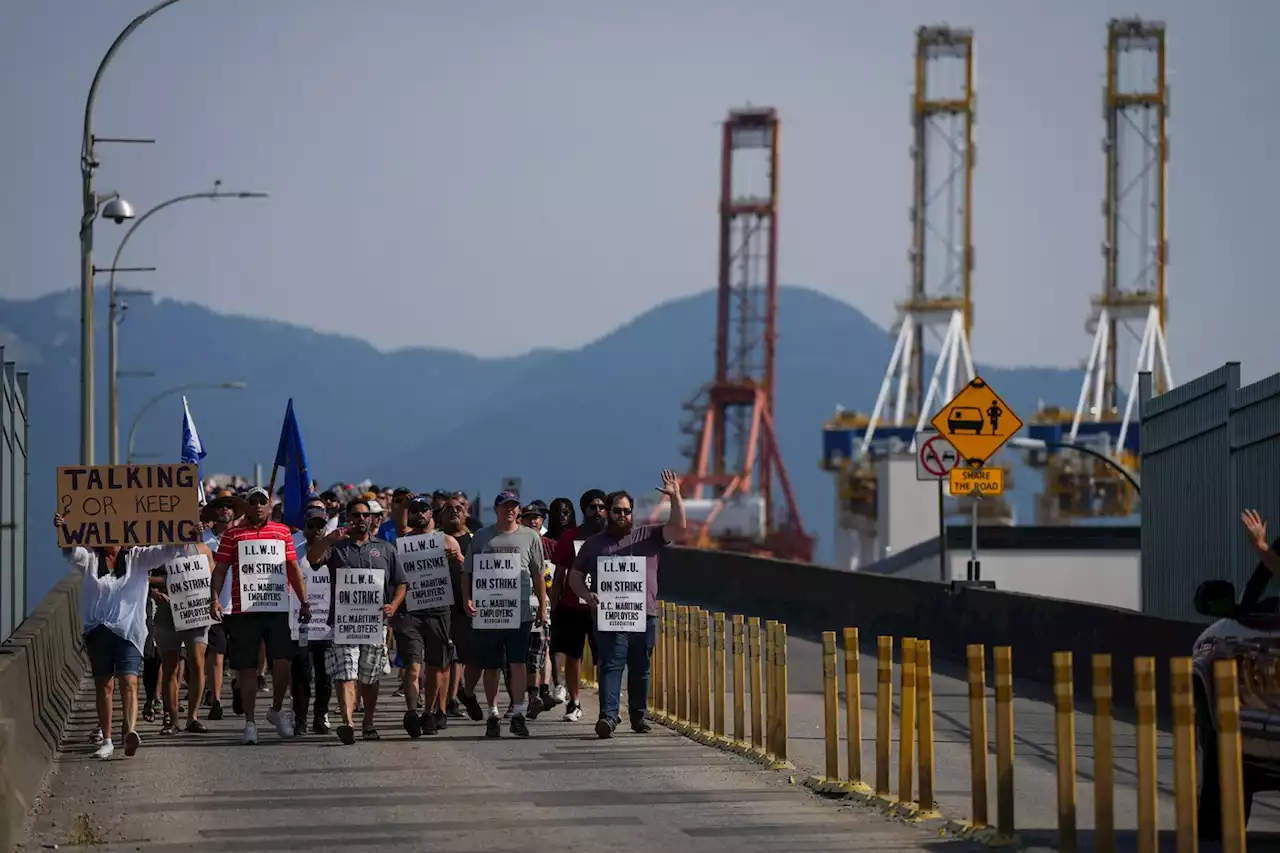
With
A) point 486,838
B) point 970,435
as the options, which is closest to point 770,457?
point 970,435

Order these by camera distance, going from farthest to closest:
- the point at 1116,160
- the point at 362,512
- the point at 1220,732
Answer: the point at 1116,160 < the point at 362,512 < the point at 1220,732

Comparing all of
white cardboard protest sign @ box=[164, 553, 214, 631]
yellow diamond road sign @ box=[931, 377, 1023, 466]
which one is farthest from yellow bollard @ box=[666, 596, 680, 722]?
yellow diamond road sign @ box=[931, 377, 1023, 466]

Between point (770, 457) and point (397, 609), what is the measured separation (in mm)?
105639

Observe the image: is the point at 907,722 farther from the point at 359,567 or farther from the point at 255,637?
the point at 255,637

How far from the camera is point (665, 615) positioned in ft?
63.1

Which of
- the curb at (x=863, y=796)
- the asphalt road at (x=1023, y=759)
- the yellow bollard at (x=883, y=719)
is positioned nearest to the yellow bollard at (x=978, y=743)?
the curb at (x=863, y=796)

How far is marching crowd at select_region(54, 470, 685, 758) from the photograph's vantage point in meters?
16.6

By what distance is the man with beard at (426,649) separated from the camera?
16984mm

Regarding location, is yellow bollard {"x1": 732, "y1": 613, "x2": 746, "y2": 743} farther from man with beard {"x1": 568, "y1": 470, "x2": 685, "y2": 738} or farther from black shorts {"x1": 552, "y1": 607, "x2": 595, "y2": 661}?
black shorts {"x1": 552, "y1": 607, "x2": 595, "y2": 661}

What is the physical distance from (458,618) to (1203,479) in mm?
8056

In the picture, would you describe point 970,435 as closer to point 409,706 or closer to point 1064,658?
point 409,706

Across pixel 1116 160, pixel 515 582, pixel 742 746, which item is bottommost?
pixel 742 746

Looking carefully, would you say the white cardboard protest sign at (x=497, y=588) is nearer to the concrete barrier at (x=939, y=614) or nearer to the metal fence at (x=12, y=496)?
the concrete barrier at (x=939, y=614)

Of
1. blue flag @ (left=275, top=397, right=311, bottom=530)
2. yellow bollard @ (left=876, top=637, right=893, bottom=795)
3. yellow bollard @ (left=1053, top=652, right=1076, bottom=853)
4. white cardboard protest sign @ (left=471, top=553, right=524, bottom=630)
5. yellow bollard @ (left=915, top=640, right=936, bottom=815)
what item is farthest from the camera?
blue flag @ (left=275, top=397, right=311, bottom=530)
